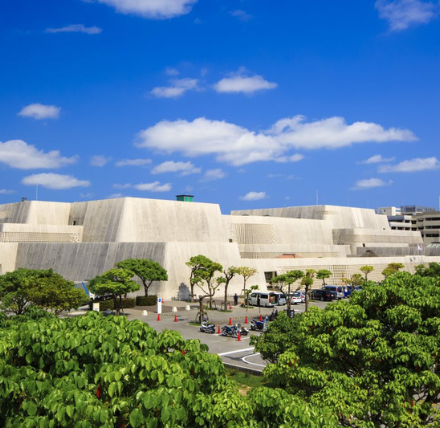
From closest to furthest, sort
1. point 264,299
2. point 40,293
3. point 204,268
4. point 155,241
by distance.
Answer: point 40,293, point 264,299, point 204,268, point 155,241

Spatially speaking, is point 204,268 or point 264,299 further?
point 204,268

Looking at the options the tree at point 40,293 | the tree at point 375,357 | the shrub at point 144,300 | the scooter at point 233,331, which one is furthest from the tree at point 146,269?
the tree at point 375,357

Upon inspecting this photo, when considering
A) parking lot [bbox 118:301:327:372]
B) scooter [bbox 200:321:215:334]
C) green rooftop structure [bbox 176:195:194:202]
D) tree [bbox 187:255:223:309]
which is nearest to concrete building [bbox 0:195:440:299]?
green rooftop structure [bbox 176:195:194:202]

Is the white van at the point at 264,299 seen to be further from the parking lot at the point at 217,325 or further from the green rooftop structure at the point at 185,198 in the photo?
the green rooftop structure at the point at 185,198

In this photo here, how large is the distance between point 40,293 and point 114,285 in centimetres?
759

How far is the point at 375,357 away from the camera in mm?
12047

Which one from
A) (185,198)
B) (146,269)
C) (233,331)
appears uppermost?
(185,198)

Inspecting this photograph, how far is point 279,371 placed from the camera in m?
13.4

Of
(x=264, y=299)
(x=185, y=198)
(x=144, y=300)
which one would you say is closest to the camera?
(x=144, y=300)

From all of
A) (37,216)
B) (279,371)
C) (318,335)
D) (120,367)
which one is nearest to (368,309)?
(318,335)

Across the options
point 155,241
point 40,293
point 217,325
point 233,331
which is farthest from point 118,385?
point 155,241

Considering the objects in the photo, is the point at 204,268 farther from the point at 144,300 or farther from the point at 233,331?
the point at 233,331

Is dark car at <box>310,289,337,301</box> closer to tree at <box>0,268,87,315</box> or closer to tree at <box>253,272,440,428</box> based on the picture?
tree at <box>0,268,87,315</box>

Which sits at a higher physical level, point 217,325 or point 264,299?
point 264,299
